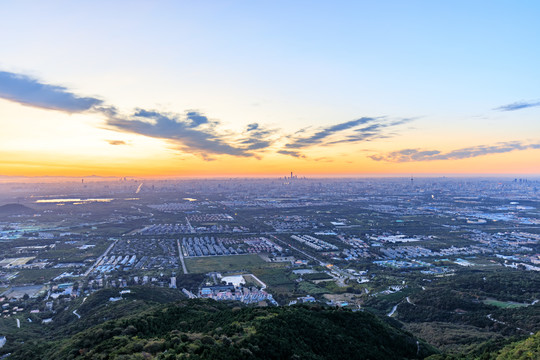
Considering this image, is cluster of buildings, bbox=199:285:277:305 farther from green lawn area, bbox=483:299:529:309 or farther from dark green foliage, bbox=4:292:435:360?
green lawn area, bbox=483:299:529:309

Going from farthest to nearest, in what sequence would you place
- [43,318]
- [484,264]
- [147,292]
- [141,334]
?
[484,264]
[147,292]
[43,318]
[141,334]

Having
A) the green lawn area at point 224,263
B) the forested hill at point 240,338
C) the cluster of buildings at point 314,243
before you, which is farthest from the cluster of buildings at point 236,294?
the cluster of buildings at point 314,243

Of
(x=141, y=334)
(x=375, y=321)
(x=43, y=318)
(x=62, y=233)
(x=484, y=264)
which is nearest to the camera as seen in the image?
(x=141, y=334)

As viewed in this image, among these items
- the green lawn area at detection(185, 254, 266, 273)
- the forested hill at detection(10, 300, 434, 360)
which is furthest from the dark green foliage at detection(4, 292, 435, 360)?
the green lawn area at detection(185, 254, 266, 273)

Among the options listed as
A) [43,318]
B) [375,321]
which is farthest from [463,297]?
[43,318]

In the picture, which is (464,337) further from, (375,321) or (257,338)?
(257,338)
